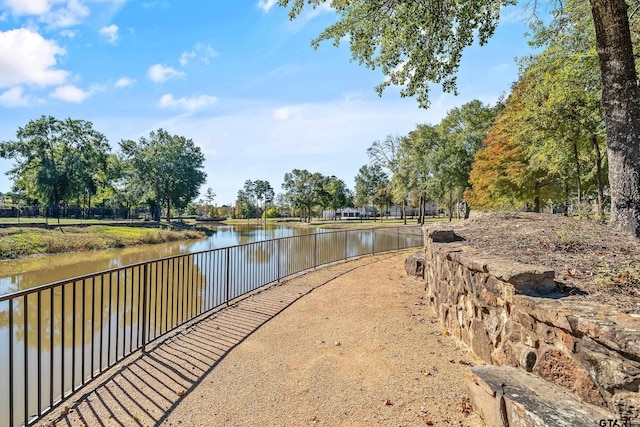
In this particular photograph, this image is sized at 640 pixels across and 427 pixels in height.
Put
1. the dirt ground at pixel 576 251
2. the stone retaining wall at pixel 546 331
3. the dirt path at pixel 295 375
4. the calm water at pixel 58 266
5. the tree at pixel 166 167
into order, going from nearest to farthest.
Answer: the stone retaining wall at pixel 546 331, the dirt ground at pixel 576 251, the dirt path at pixel 295 375, the calm water at pixel 58 266, the tree at pixel 166 167

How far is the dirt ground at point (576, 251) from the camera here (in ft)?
8.55

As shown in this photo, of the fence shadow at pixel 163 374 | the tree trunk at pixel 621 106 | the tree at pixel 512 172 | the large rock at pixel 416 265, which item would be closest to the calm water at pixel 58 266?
the fence shadow at pixel 163 374

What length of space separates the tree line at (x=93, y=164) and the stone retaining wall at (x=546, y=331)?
125 ft

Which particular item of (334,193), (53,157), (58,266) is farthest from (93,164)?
(334,193)

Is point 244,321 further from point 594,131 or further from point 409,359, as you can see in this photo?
point 594,131

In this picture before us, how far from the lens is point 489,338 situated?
3170mm

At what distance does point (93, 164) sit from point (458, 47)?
39.6 m

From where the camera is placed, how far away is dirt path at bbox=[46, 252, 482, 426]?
2770mm

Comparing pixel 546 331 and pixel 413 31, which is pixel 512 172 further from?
pixel 546 331

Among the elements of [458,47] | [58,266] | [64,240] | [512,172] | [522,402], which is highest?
[458,47]

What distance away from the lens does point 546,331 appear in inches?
91.4

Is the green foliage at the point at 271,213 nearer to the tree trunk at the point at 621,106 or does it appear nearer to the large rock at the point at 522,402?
the tree trunk at the point at 621,106

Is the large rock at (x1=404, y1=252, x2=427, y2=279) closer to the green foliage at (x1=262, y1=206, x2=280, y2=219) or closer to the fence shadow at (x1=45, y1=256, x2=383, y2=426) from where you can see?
the fence shadow at (x1=45, y1=256, x2=383, y2=426)

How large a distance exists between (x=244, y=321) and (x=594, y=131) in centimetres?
1197
